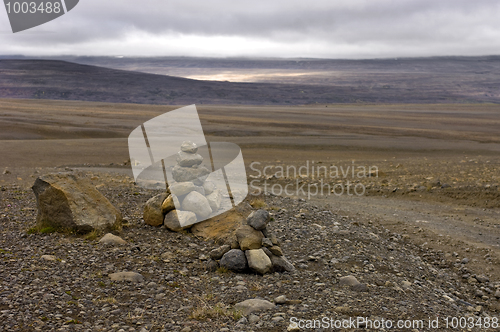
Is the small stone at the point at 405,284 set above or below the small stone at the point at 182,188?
below

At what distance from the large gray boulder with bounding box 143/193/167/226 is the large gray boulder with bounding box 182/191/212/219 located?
0.56m

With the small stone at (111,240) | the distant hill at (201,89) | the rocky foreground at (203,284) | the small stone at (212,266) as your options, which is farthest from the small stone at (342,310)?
the distant hill at (201,89)

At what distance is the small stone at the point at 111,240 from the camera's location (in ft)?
24.8

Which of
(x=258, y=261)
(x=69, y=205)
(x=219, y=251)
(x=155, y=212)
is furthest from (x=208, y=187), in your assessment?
(x=69, y=205)

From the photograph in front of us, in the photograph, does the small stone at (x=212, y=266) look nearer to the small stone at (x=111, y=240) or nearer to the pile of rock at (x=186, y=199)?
the pile of rock at (x=186, y=199)

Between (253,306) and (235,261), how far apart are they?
129cm

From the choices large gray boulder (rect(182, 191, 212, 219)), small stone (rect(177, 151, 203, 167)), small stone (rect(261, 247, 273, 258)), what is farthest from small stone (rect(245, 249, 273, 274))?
small stone (rect(177, 151, 203, 167))

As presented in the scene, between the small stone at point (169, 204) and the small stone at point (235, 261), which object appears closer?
the small stone at point (235, 261)

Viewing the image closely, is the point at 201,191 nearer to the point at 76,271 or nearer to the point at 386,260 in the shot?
the point at 76,271

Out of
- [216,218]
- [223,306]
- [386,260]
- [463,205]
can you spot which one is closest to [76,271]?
[223,306]

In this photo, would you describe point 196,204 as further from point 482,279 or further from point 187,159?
point 482,279

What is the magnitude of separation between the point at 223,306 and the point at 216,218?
306 centimetres

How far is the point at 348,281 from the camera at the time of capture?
22.2 ft

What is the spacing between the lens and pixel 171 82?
107250mm
